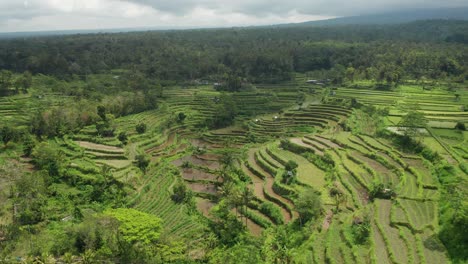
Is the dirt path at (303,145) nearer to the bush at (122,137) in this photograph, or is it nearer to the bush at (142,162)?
the bush at (142,162)

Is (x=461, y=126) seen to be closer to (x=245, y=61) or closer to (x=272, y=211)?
(x=272, y=211)

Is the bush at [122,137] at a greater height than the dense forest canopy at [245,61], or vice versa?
the dense forest canopy at [245,61]

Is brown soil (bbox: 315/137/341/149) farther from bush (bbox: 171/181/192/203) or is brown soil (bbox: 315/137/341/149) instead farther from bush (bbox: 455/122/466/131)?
bush (bbox: 171/181/192/203)

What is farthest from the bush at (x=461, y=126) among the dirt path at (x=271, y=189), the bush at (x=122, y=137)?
the bush at (x=122, y=137)

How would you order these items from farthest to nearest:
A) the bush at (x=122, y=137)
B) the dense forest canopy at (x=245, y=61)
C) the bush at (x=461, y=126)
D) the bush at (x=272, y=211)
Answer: the dense forest canopy at (x=245, y=61)
the bush at (x=122, y=137)
the bush at (x=461, y=126)
the bush at (x=272, y=211)

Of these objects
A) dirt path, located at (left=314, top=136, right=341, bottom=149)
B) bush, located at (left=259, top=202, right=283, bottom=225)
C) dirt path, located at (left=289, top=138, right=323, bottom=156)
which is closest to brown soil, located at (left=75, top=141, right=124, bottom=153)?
bush, located at (left=259, top=202, right=283, bottom=225)

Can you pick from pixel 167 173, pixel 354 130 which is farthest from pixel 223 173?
pixel 354 130

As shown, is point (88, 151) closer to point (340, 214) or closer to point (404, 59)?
point (340, 214)

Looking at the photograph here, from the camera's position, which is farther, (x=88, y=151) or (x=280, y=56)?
(x=280, y=56)
